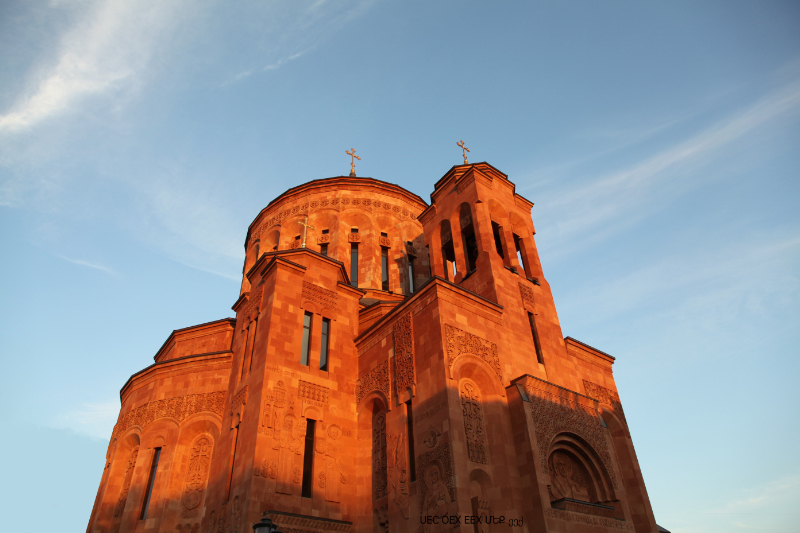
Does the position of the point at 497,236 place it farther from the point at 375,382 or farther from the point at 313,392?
the point at 313,392

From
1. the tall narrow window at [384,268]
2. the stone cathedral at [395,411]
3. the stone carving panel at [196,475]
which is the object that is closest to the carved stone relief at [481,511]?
the stone cathedral at [395,411]

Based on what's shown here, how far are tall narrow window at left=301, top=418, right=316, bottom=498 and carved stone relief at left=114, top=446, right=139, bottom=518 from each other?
6470 mm

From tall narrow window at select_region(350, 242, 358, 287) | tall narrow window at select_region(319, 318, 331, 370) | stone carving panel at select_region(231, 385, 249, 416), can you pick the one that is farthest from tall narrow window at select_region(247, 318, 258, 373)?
tall narrow window at select_region(350, 242, 358, 287)

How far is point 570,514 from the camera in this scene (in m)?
12.0

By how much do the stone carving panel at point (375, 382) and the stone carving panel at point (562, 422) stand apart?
3.87 meters

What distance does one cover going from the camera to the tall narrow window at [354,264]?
72.8 ft

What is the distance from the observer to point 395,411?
13406 millimetres

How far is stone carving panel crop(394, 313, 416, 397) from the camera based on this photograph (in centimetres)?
1344

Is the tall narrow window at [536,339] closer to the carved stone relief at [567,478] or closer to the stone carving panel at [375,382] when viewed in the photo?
the carved stone relief at [567,478]

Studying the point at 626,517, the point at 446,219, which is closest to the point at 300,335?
the point at 446,219

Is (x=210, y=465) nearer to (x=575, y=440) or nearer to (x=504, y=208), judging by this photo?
(x=575, y=440)

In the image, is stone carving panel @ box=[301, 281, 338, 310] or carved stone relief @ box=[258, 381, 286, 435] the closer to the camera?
carved stone relief @ box=[258, 381, 286, 435]

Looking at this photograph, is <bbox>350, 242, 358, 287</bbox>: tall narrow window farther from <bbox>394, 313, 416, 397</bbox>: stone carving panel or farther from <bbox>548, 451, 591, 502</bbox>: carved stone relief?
<bbox>548, 451, 591, 502</bbox>: carved stone relief

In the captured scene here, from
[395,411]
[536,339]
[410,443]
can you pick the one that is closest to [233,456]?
[395,411]
